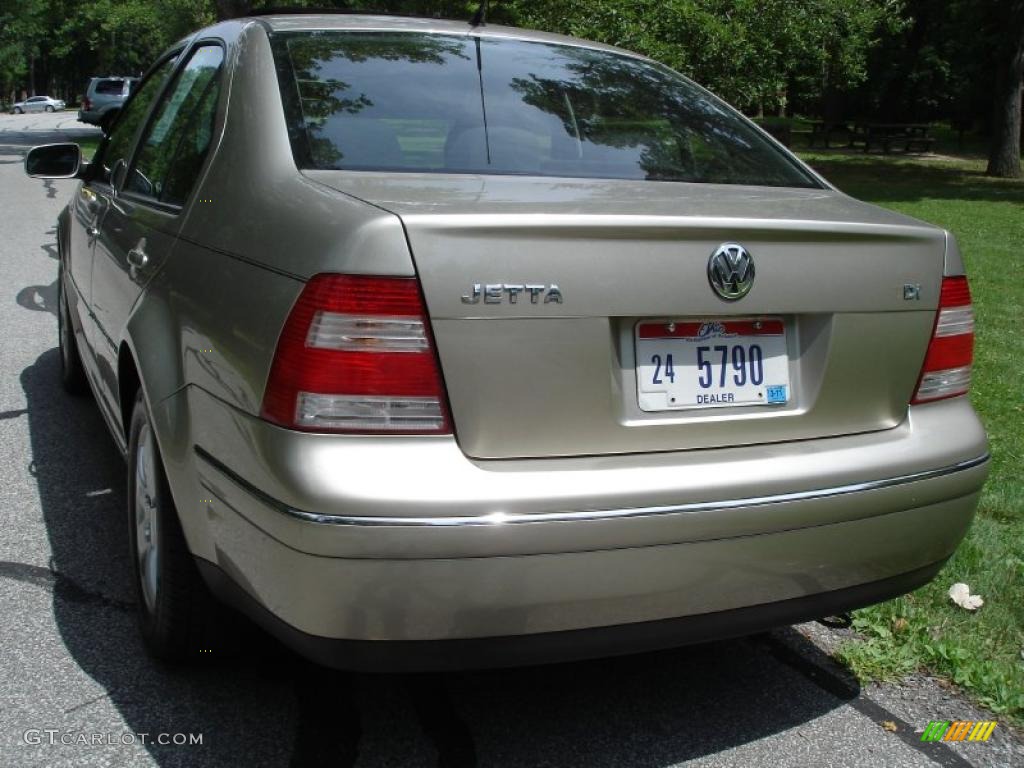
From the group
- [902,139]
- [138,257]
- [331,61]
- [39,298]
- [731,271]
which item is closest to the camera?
[731,271]

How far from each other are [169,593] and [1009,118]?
2345 cm

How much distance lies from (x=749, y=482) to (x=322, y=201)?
1.11 meters

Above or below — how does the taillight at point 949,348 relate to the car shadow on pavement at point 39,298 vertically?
above

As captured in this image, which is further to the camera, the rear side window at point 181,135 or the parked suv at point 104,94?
the parked suv at point 104,94

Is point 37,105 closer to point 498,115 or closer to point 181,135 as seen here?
point 181,135

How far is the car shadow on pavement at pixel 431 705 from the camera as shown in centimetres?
279

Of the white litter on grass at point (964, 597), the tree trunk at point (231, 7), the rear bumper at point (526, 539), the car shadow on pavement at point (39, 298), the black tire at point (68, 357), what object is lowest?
the car shadow on pavement at point (39, 298)

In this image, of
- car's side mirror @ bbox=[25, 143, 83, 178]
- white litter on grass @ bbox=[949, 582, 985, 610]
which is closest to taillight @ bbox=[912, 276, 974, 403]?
white litter on grass @ bbox=[949, 582, 985, 610]

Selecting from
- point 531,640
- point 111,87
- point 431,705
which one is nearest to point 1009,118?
point 431,705

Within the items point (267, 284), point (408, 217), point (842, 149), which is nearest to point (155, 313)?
point (267, 284)

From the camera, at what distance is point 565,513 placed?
2.30 metres

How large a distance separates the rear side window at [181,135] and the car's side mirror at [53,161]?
95 cm

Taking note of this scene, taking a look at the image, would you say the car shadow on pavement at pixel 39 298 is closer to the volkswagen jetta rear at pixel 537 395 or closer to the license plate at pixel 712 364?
the volkswagen jetta rear at pixel 537 395

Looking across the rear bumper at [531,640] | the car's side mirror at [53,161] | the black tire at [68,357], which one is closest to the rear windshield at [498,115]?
the rear bumper at [531,640]
